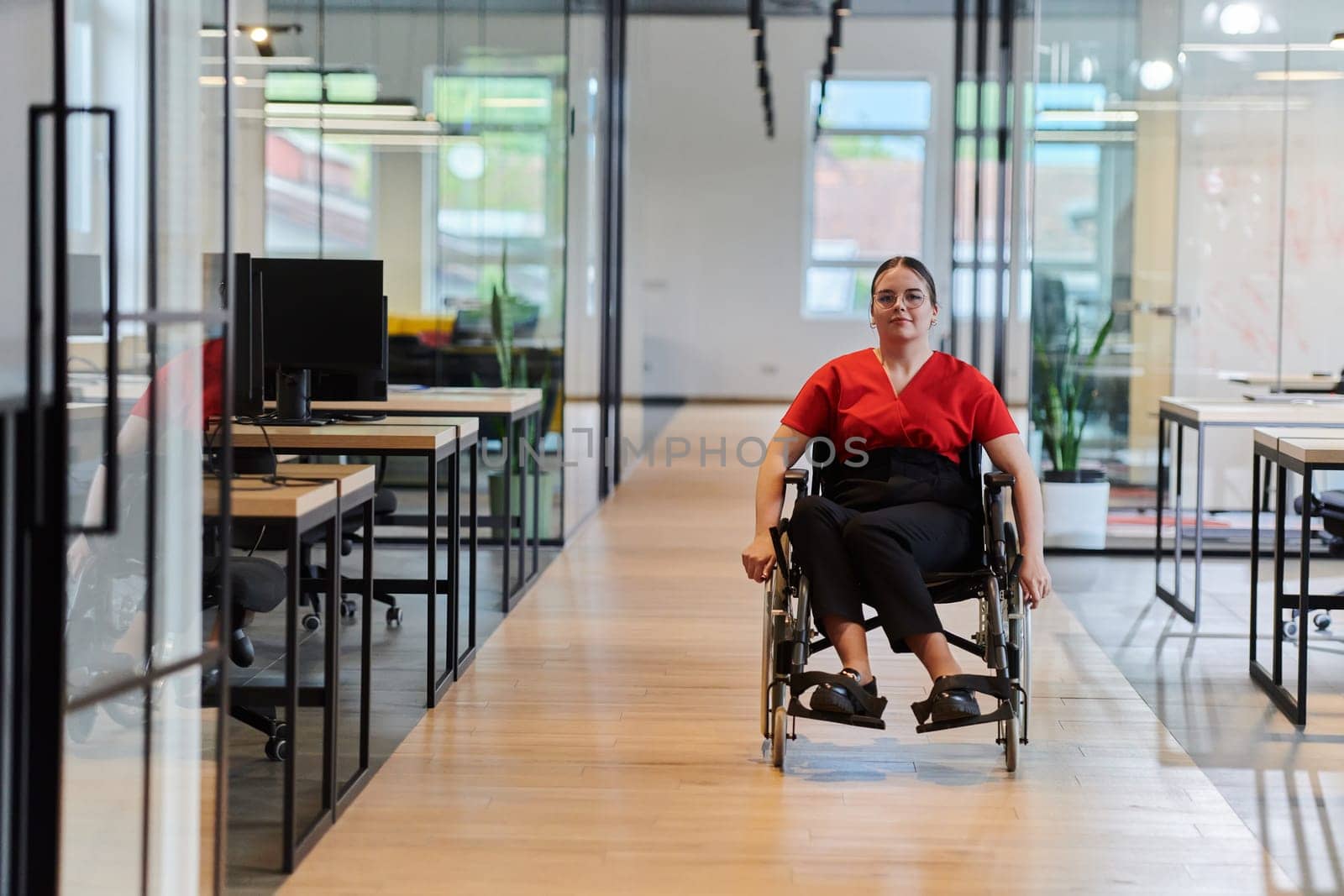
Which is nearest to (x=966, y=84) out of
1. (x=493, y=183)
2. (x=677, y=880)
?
(x=493, y=183)

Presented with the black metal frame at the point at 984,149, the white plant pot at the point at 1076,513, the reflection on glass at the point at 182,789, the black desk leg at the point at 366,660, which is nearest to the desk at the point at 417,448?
the black desk leg at the point at 366,660

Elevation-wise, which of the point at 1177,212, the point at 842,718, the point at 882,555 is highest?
the point at 1177,212

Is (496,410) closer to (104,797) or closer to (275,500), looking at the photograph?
(275,500)

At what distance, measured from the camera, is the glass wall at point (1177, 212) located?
6.46 m

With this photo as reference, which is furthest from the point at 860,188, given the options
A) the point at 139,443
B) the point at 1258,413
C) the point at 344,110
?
the point at 139,443

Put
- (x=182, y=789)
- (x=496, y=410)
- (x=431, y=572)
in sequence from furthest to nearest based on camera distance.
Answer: (x=496, y=410), (x=431, y=572), (x=182, y=789)

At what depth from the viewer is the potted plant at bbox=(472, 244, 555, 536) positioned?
6.56 m

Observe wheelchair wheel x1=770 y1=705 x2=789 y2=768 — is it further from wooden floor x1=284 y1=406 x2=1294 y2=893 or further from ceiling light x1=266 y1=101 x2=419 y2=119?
ceiling light x1=266 y1=101 x2=419 y2=119

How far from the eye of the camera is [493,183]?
6523 mm

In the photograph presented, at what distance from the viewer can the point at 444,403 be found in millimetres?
4996

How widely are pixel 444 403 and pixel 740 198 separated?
11.9 meters

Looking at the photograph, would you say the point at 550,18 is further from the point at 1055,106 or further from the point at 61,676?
the point at 61,676

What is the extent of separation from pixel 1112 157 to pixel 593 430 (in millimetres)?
3074

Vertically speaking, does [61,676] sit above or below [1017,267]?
below
